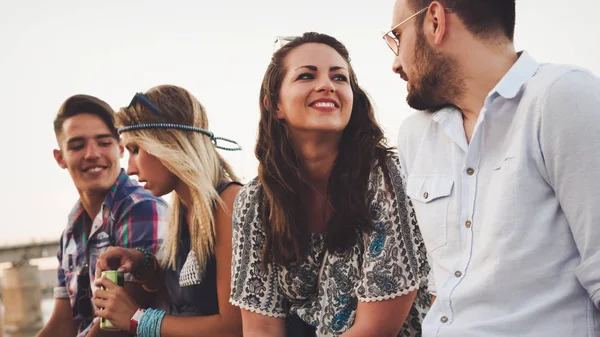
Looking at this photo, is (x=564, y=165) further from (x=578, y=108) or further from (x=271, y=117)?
(x=271, y=117)

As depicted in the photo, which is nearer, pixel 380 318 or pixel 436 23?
pixel 436 23

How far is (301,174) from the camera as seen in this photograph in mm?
2898

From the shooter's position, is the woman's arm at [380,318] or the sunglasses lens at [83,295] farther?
the sunglasses lens at [83,295]

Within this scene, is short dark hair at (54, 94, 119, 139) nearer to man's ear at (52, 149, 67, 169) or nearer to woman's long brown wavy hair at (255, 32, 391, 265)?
man's ear at (52, 149, 67, 169)

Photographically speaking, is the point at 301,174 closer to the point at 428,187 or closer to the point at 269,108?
the point at 269,108

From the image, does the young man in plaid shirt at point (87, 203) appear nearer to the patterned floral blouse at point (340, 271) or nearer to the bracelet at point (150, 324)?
the bracelet at point (150, 324)

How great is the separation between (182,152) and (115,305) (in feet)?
2.60

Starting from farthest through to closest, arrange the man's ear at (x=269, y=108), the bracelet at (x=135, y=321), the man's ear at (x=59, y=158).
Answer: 1. the man's ear at (x=59, y=158)
2. the bracelet at (x=135, y=321)
3. the man's ear at (x=269, y=108)

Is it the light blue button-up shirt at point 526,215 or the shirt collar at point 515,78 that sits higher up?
the shirt collar at point 515,78

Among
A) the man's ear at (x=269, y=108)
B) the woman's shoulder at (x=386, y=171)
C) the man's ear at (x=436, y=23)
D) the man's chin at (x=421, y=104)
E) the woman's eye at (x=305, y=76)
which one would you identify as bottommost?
the woman's shoulder at (x=386, y=171)

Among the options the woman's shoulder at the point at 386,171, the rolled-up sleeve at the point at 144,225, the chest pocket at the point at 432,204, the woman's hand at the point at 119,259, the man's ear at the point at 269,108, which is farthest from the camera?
the rolled-up sleeve at the point at 144,225

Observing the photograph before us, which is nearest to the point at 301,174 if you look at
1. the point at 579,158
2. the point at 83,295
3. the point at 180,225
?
the point at 180,225

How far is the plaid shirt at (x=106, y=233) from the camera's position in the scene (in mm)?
3742

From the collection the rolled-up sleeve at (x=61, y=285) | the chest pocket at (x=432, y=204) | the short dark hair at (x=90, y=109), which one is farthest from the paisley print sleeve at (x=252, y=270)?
the rolled-up sleeve at (x=61, y=285)
